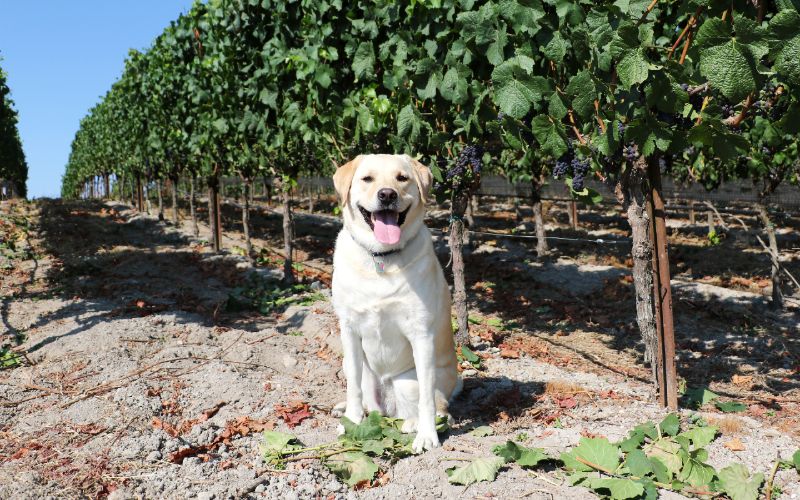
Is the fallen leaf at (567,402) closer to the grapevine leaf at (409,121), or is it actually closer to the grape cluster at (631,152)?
the grape cluster at (631,152)

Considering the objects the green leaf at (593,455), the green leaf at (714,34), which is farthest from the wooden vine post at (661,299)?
the green leaf at (714,34)

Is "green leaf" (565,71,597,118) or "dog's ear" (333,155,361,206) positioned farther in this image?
"dog's ear" (333,155,361,206)

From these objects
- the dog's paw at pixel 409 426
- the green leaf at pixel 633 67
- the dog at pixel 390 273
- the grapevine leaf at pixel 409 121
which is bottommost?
the dog's paw at pixel 409 426

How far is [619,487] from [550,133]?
2.19 metres

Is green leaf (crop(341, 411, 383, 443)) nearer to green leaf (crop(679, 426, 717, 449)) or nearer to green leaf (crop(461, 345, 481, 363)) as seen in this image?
green leaf (crop(679, 426, 717, 449))

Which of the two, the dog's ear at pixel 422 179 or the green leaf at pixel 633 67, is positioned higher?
the green leaf at pixel 633 67

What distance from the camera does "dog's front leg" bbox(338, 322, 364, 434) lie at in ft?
13.8

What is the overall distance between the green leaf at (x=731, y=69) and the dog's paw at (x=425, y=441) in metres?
2.59

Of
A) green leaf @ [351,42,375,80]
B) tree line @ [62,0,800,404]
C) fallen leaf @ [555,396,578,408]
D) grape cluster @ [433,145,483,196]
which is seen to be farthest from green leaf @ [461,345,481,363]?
green leaf @ [351,42,375,80]

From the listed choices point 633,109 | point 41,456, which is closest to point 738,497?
point 633,109

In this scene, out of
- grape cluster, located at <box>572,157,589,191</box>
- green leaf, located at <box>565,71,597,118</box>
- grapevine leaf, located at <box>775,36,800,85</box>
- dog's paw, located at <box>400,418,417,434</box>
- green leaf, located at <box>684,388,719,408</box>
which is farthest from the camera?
green leaf, located at <box>684,388,719,408</box>

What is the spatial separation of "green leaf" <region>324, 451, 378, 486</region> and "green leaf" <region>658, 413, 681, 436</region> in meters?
1.84

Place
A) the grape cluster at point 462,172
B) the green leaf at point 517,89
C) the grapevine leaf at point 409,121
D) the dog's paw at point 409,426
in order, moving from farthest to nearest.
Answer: the grape cluster at point 462,172 < the grapevine leaf at point 409,121 < the dog's paw at point 409,426 < the green leaf at point 517,89

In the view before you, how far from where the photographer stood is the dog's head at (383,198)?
3.77 meters
